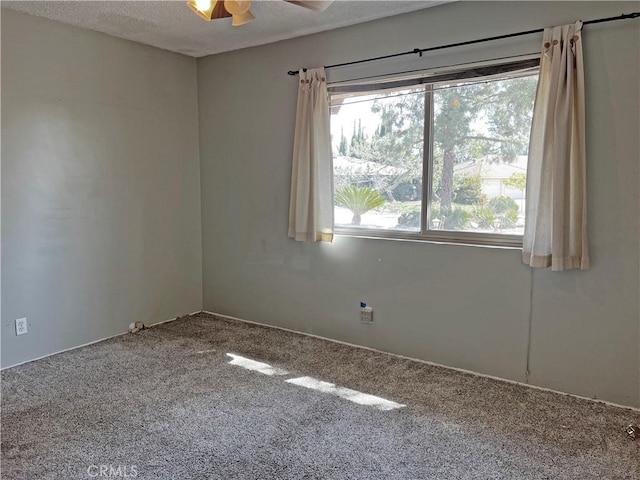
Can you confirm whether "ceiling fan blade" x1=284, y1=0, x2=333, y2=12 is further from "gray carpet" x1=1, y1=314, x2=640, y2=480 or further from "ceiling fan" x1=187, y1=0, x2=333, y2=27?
"gray carpet" x1=1, y1=314, x2=640, y2=480

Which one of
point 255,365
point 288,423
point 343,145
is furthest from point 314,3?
point 255,365

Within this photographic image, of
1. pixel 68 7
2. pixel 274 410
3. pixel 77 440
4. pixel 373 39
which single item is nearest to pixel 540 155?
pixel 373 39

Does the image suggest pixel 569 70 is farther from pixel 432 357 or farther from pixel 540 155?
pixel 432 357

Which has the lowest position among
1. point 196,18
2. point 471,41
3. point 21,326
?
point 21,326

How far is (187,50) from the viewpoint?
409 centimetres

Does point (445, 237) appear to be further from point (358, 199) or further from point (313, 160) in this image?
point (313, 160)

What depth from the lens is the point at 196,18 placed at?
3279 millimetres

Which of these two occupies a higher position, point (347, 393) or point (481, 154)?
point (481, 154)

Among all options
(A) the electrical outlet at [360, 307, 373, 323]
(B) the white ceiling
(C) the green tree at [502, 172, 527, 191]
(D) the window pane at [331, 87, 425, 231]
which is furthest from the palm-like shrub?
(B) the white ceiling

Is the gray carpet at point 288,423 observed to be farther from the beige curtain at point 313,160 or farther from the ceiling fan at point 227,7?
the ceiling fan at point 227,7

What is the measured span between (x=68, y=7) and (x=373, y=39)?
2.04 meters

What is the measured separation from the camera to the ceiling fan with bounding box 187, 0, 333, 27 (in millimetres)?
2117

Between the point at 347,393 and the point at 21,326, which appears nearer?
the point at 347,393

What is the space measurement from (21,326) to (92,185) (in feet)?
3.70
